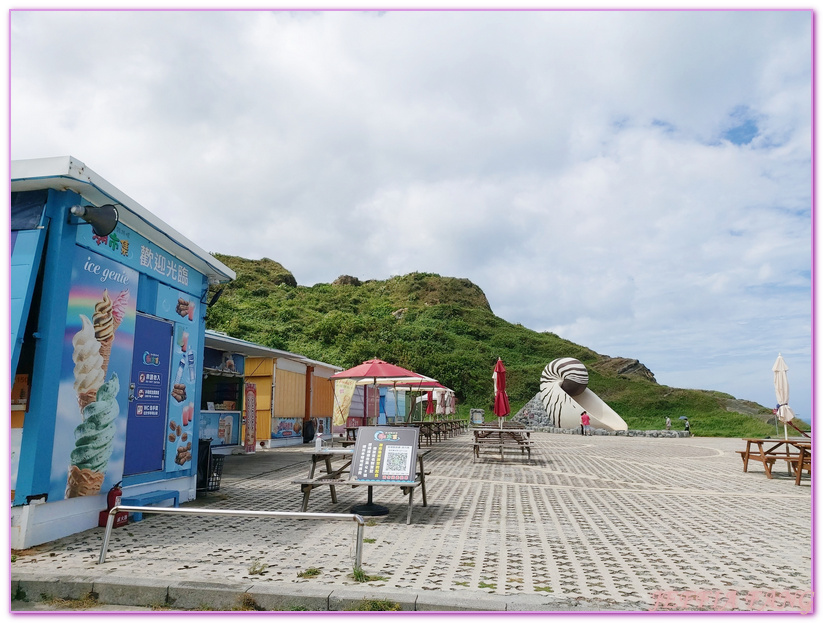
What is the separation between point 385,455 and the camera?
657 centimetres

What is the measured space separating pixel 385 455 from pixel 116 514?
9.30ft

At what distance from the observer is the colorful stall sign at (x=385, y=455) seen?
21.0 ft

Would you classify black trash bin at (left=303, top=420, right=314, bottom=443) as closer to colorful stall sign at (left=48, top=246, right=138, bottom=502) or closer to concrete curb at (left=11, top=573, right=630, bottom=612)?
colorful stall sign at (left=48, top=246, right=138, bottom=502)

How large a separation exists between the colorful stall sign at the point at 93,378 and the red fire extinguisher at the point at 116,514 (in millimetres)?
81

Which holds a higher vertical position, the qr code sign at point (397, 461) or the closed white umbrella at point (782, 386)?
the closed white umbrella at point (782, 386)

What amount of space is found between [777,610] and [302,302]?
5355cm

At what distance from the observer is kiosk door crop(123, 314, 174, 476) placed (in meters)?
6.28

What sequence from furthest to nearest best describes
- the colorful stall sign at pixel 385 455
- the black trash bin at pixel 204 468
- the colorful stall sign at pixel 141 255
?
the black trash bin at pixel 204 468
the colorful stall sign at pixel 385 455
the colorful stall sign at pixel 141 255

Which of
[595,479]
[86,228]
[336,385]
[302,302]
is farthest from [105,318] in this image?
[302,302]

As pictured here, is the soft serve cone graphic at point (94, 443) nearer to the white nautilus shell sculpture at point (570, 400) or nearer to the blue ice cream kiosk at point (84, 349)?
the blue ice cream kiosk at point (84, 349)

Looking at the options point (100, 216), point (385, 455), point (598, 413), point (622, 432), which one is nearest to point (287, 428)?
point (385, 455)

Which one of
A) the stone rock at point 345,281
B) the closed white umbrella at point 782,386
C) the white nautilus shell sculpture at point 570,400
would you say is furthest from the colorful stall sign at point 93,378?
the stone rock at point 345,281

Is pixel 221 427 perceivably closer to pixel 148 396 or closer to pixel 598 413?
pixel 148 396

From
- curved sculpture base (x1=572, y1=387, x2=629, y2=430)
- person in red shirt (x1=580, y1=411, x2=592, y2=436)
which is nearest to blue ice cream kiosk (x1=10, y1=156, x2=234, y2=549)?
person in red shirt (x1=580, y1=411, x2=592, y2=436)
